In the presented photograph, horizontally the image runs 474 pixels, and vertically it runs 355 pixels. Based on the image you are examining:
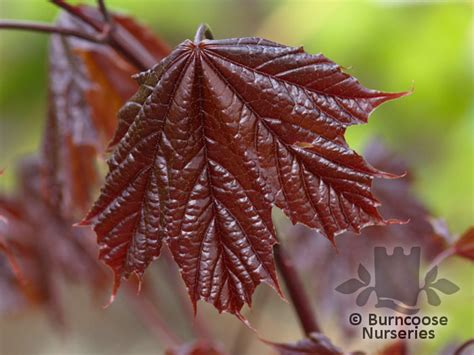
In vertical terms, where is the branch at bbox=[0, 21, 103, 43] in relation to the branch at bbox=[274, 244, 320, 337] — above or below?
above

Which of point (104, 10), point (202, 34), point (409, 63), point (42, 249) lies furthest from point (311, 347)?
point (409, 63)

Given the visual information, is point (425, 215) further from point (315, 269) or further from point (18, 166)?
point (18, 166)

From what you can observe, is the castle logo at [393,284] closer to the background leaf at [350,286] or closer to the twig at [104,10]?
the background leaf at [350,286]

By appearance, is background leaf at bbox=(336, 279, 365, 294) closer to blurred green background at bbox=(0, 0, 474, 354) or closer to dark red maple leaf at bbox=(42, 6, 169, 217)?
dark red maple leaf at bbox=(42, 6, 169, 217)

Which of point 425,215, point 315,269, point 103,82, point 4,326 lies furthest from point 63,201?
point 4,326

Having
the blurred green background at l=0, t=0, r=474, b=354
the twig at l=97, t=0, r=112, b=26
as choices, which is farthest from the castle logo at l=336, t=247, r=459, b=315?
the blurred green background at l=0, t=0, r=474, b=354

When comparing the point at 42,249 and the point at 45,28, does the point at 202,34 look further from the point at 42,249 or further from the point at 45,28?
the point at 42,249

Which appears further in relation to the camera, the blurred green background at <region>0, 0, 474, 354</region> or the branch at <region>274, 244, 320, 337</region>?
the blurred green background at <region>0, 0, 474, 354</region>

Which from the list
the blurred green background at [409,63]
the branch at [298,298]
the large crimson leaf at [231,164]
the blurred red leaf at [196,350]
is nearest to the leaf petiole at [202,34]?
the large crimson leaf at [231,164]
